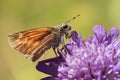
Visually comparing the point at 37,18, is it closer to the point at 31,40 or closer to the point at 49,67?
the point at 31,40

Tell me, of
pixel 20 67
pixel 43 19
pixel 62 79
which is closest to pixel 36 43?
pixel 62 79

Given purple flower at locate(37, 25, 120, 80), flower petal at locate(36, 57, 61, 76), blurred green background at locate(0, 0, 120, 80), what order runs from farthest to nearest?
blurred green background at locate(0, 0, 120, 80) → flower petal at locate(36, 57, 61, 76) → purple flower at locate(37, 25, 120, 80)

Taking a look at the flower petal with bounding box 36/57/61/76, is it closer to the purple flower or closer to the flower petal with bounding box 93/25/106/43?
the purple flower

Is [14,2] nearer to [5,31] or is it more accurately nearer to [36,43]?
[5,31]

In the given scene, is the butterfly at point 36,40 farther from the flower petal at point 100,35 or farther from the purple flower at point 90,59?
the flower petal at point 100,35

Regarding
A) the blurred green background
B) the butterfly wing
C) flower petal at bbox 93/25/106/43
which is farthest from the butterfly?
the blurred green background

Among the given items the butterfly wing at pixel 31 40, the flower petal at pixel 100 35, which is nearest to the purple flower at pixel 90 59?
the flower petal at pixel 100 35

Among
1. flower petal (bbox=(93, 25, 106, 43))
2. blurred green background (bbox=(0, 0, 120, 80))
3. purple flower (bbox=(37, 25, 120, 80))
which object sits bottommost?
purple flower (bbox=(37, 25, 120, 80))
